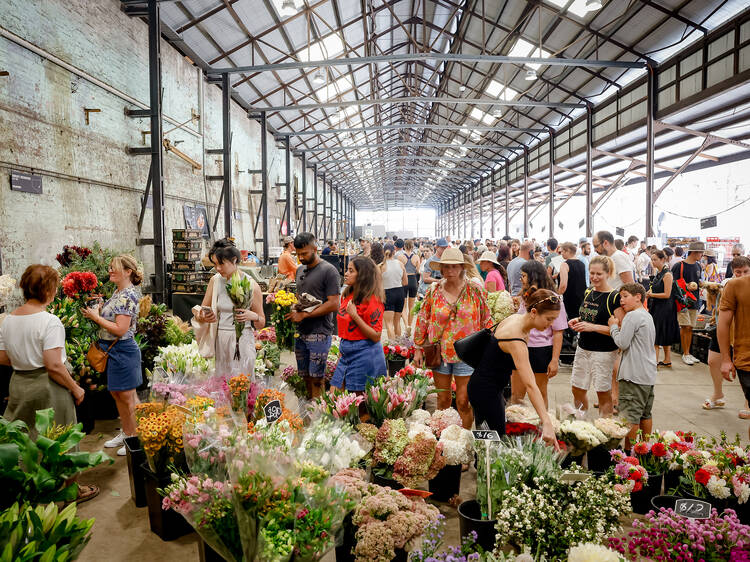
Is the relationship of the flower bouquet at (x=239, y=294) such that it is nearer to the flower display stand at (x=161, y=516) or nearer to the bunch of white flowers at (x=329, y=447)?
the flower display stand at (x=161, y=516)

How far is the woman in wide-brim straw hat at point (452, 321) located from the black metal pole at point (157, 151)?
608 centimetres

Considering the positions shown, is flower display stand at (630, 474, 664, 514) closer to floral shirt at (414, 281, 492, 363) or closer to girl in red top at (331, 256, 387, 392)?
floral shirt at (414, 281, 492, 363)

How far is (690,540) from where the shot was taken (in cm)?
157

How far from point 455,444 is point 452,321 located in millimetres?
955

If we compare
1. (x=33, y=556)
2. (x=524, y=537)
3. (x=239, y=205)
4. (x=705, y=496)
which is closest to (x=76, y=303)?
(x=33, y=556)

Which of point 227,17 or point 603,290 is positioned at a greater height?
point 227,17

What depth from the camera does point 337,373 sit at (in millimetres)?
3143

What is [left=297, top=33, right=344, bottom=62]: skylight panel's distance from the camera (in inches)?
448

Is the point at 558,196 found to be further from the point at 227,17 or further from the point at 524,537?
the point at 524,537

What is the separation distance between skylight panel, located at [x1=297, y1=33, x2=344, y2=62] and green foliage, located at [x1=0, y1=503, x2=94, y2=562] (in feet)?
38.3

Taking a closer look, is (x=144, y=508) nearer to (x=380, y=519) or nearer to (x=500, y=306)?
(x=380, y=519)

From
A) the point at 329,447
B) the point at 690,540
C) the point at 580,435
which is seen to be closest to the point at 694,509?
the point at 690,540

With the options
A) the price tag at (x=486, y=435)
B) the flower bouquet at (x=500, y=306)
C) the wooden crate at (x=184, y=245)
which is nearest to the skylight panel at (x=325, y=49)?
the wooden crate at (x=184, y=245)

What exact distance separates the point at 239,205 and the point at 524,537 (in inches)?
521
